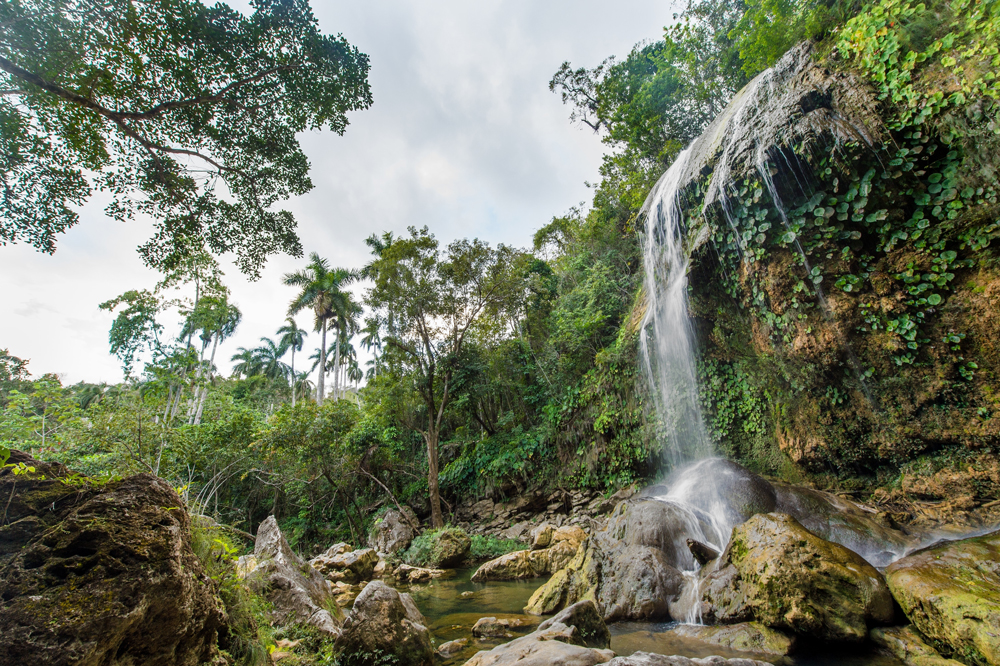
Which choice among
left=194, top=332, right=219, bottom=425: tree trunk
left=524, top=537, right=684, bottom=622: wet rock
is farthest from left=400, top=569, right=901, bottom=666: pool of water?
left=194, top=332, right=219, bottom=425: tree trunk

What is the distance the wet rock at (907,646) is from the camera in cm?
315

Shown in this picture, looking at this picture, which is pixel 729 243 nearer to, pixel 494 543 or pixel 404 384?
pixel 494 543

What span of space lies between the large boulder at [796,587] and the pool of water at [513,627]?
0.22 m

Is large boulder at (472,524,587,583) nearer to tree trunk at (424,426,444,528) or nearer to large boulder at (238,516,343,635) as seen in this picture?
large boulder at (238,516,343,635)

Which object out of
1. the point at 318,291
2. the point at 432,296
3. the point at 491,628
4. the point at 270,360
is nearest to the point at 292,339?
the point at 270,360

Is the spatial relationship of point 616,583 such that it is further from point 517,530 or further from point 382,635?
point 517,530

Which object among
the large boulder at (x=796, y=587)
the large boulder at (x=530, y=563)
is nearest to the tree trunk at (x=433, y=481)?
the large boulder at (x=530, y=563)

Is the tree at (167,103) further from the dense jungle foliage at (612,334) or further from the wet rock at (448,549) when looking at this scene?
the wet rock at (448,549)

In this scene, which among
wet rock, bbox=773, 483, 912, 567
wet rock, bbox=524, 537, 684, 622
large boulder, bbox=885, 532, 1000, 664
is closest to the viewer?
large boulder, bbox=885, 532, 1000, 664

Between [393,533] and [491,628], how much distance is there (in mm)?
9444

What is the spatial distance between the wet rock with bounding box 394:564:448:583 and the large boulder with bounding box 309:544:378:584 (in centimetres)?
79

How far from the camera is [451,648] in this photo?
4504mm

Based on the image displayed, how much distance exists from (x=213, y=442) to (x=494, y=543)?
9500mm

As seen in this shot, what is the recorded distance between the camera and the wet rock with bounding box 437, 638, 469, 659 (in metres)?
4.36
